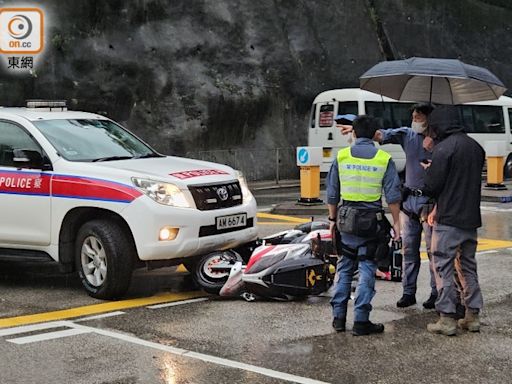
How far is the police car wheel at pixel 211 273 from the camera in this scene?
7.84m

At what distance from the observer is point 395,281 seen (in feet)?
28.2

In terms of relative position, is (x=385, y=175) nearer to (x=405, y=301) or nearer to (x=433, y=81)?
(x=405, y=301)

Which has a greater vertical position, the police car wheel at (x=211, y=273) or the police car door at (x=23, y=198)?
the police car door at (x=23, y=198)

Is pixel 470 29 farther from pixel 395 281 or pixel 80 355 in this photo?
pixel 80 355

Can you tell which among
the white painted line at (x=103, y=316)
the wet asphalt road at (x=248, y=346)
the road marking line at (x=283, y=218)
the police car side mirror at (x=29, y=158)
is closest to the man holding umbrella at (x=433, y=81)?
the wet asphalt road at (x=248, y=346)

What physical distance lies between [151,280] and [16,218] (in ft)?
5.38

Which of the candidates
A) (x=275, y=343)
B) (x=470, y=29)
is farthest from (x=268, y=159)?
(x=275, y=343)

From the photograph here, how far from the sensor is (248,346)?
6141 mm

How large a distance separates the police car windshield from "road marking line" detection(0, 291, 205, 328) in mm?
1515

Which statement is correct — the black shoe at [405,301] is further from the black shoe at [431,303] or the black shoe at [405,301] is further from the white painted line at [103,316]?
the white painted line at [103,316]

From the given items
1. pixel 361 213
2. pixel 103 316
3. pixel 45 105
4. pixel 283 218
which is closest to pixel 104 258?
pixel 103 316

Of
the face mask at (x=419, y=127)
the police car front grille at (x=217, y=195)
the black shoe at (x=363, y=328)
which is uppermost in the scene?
the face mask at (x=419, y=127)

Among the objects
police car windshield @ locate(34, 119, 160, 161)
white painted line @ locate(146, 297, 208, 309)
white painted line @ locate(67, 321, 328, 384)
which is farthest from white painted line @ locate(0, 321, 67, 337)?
police car windshield @ locate(34, 119, 160, 161)

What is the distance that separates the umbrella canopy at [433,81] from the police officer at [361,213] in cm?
118
